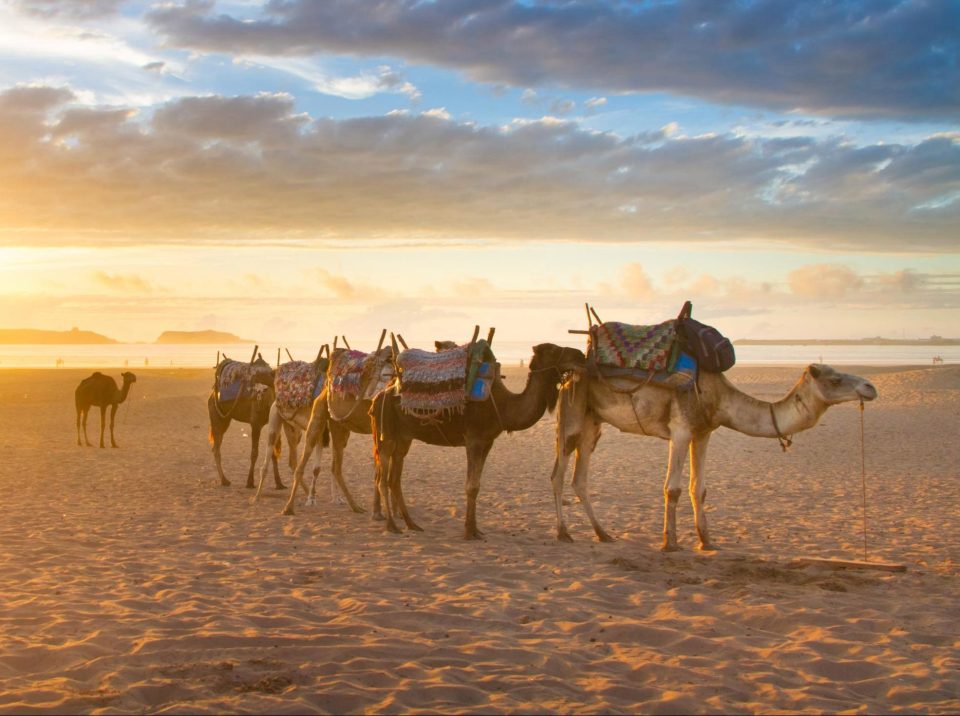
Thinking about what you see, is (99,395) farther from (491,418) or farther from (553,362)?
(553,362)

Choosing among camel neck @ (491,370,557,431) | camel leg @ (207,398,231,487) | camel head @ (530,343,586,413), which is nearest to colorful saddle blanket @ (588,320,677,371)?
camel head @ (530,343,586,413)

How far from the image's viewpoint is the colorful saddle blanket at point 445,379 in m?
12.2

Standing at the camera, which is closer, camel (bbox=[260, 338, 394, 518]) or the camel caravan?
the camel caravan

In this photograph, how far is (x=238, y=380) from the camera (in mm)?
17812

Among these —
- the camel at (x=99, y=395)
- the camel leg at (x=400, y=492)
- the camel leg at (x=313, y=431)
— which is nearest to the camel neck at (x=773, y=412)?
the camel leg at (x=400, y=492)

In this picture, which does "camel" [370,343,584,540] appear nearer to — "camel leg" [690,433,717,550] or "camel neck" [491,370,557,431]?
"camel neck" [491,370,557,431]

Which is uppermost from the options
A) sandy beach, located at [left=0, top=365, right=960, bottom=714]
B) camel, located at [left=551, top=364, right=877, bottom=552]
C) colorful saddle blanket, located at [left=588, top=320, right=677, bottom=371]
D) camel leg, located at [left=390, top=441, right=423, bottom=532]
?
colorful saddle blanket, located at [left=588, top=320, right=677, bottom=371]

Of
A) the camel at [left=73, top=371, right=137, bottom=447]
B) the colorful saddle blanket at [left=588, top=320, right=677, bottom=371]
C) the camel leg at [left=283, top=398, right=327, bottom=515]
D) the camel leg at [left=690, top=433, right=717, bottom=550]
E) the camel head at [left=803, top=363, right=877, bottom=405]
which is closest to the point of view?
the camel head at [left=803, top=363, right=877, bottom=405]

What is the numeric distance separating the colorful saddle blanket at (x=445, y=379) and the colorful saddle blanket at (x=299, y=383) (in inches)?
117

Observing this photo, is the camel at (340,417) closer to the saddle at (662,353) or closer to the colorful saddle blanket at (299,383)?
the colorful saddle blanket at (299,383)

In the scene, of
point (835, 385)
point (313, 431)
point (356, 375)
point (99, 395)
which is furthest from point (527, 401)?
point (99, 395)

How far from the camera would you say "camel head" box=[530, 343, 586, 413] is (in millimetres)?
12211

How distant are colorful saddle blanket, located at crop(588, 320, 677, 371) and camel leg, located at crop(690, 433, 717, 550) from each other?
1112mm

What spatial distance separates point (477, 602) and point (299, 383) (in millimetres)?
7704
